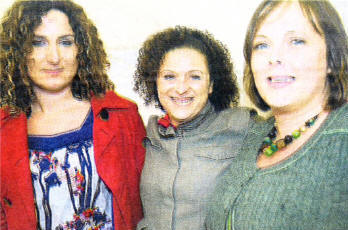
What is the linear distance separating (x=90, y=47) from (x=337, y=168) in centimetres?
78

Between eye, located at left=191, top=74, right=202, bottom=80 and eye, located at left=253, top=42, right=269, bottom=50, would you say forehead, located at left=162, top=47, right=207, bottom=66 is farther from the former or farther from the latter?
eye, located at left=253, top=42, right=269, bottom=50

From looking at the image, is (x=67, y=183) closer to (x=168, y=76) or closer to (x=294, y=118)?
(x=168, y=76)

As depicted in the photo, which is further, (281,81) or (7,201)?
(7,201)

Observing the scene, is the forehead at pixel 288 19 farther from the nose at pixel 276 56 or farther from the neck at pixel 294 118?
the neck at pixel 294 118

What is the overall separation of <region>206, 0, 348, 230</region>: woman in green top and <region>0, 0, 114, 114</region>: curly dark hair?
519 mm

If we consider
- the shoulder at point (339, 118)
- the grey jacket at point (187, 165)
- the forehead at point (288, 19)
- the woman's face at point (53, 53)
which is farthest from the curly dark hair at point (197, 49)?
the shoulder at point (339, 118)

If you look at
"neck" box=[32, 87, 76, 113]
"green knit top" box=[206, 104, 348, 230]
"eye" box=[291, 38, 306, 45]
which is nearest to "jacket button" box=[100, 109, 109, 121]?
"neck" box=[32, 87, 76, 113]

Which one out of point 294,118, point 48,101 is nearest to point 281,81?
point 294,118

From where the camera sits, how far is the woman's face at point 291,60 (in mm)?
688

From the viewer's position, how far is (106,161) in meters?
0.99

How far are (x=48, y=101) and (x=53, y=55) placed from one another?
0.19 m

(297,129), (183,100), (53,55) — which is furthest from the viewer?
(183,100)

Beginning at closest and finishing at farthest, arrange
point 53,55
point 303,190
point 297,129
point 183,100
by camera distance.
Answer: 1. point 303,190
2. point 297,129
3. point 53,55
4. point 183,100

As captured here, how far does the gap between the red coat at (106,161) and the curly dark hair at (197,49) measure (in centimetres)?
11
